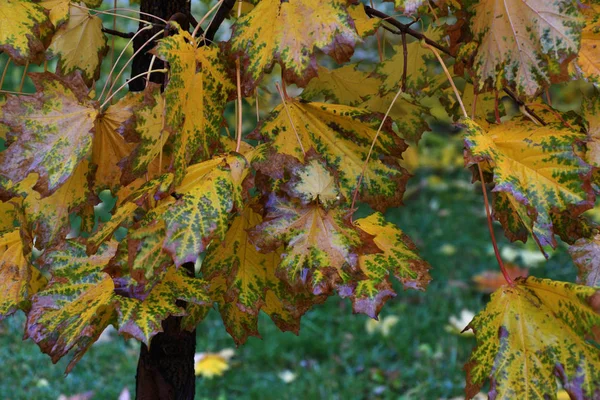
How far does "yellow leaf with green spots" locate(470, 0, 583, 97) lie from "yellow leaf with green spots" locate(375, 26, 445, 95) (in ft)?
0.79

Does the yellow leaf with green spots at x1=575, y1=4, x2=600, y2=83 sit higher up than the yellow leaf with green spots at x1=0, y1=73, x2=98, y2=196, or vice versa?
the yellow leaf with green spots at x1=575, y1=4, x2=600, y2=83

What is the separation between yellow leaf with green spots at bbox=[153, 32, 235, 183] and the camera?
752 mm

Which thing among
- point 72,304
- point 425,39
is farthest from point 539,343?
point 72,304

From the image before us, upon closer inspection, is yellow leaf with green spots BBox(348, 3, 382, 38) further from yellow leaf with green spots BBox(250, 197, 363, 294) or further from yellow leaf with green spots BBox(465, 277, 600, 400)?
yellow leaf with green spots BBox(465, 277, 600, 400)

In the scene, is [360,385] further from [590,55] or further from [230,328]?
[590,55]

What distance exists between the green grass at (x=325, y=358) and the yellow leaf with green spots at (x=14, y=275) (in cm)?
105

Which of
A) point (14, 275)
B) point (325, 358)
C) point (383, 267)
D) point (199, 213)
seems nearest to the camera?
point (199, 213)

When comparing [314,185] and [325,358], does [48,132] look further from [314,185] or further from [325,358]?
[325,358]

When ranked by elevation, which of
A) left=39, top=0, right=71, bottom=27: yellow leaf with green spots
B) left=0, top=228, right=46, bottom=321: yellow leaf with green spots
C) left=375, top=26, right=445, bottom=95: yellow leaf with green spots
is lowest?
left=0, top=228, right=46, bottom=321: yellow leaf with green spots

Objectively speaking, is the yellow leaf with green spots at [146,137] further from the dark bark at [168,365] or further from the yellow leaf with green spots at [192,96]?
the dark bark at [168,365]

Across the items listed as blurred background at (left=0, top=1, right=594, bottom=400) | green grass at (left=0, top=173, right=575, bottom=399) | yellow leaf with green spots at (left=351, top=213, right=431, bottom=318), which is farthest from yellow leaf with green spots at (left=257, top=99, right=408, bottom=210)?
green grass at (left=0, top=173, right=575, bottom=399)

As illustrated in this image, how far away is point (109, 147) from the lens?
90cm

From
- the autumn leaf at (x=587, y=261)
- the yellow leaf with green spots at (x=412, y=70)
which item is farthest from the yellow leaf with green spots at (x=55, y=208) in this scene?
the autumn leaf at (x=587, y=261)

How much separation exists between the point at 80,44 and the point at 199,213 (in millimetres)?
404
